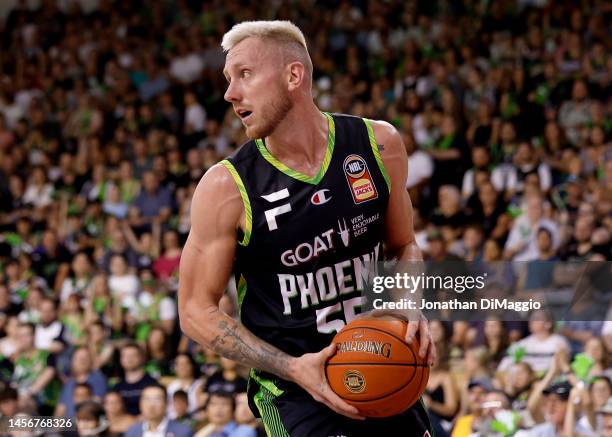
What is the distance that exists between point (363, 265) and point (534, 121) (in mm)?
6971

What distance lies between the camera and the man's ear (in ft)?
12.1

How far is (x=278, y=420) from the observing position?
146 inches

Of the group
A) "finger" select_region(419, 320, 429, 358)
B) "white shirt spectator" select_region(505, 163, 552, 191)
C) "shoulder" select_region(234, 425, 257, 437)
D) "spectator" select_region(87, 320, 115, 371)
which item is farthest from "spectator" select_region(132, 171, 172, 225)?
"finger" select_region(419, 320, 429, 358)

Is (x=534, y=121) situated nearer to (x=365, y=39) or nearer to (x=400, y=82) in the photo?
(x=400, y=82)

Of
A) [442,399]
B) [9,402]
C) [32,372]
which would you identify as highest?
[442,399]

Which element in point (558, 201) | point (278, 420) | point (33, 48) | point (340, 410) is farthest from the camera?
point (33, 48)

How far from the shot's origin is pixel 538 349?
7234 mm

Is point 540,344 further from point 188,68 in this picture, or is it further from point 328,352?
point 188,68

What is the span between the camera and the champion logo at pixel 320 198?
3.68 metres

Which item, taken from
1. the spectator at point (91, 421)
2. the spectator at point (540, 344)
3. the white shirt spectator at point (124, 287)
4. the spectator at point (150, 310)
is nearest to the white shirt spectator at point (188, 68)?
the white shirt spectator at point (124, 287)

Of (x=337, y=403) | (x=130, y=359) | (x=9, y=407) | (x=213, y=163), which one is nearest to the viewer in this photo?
(x=337, y=403)

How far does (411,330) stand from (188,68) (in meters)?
10.5

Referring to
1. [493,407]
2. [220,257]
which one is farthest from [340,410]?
[493,407]

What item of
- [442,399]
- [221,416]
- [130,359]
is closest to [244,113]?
[442,399]
